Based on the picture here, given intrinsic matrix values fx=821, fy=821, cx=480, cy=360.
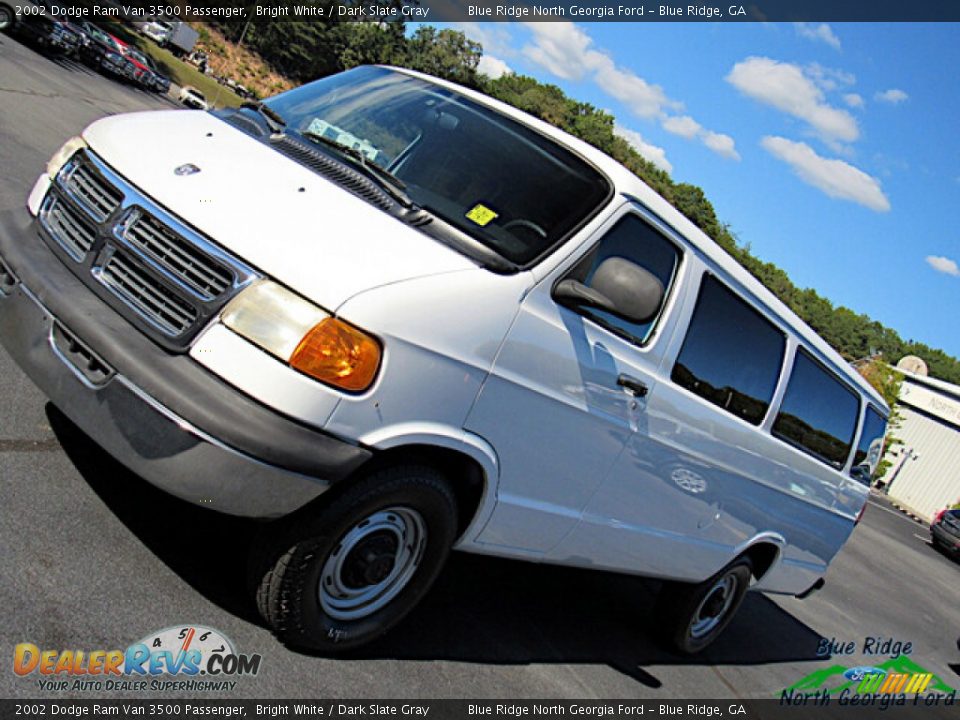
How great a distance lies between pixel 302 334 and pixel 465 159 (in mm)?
1370

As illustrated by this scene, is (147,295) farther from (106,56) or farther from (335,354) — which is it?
(106,56)

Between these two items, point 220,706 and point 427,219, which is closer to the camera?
point 220,706

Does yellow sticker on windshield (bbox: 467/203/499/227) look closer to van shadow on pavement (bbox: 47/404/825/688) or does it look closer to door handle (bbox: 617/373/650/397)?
door handle (bbox: 617/373/650/397)

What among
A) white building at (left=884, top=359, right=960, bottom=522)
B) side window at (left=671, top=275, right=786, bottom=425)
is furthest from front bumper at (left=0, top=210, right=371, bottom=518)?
white building at (left=884, top=359, right=960, bottom=522)

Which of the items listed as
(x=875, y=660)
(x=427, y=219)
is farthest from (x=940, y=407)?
(x=427, y=219)

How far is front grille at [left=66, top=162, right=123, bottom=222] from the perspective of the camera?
123 inches

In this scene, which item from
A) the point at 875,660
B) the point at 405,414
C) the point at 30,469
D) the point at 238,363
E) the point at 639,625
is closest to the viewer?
the point at 238,363

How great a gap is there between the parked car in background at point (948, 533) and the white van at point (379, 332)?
21435mm

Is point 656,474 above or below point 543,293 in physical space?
below

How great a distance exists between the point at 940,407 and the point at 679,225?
1776 inches

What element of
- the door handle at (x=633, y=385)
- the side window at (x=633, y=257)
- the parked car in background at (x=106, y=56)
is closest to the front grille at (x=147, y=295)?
the side window at (x=633, y=257)

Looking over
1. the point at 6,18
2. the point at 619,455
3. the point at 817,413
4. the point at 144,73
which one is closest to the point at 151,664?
the point at 619,455

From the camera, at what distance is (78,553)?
126 inches

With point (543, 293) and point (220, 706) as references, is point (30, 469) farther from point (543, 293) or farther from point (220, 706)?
point (543, 293)
